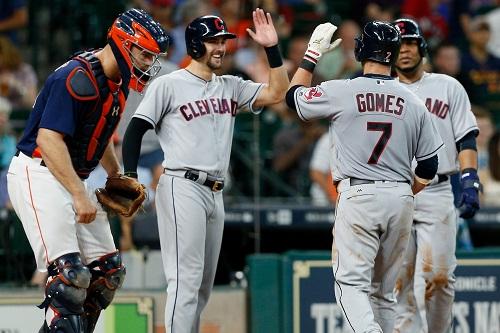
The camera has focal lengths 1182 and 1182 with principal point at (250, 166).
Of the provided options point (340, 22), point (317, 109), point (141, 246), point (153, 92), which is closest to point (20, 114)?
point (141, 246)

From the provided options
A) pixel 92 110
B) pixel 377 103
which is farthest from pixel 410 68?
pixel 92 110

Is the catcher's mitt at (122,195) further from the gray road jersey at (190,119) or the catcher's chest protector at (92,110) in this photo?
the gray road jersey at (190,119)

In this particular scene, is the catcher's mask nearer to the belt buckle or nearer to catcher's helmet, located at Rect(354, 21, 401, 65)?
the belt buckle

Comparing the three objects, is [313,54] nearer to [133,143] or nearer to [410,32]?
[410,32]

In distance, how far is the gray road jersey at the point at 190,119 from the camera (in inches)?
263

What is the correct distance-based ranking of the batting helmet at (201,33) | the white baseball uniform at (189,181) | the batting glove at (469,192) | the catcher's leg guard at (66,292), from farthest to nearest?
the batting glove at (469,192), the batting helmet at (201,33), the white baseball uniform at (189,181), the catcher's leg guard at (66,292)

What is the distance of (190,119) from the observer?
670 cm

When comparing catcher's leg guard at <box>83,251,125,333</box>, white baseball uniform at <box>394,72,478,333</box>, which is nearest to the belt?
catcher's leg guard at <box>83,251,125,333</box>

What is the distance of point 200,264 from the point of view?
6.64 meters

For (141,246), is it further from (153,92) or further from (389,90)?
(389,90)

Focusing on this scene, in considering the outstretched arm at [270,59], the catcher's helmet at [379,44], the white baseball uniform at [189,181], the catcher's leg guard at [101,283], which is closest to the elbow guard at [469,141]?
the catcher's helmet at [379,44]

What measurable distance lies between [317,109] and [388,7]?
247 inches

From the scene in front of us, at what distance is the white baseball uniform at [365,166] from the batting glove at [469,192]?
2.49 feet

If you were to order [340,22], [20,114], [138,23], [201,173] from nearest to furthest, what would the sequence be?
[138,23] → [201,173] → [20,114] → [340,22]
